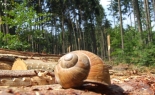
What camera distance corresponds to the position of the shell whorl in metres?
3.83

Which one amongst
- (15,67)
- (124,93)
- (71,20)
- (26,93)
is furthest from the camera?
(71,20)

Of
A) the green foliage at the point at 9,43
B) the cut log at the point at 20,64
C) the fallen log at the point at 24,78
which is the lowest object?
the fallen log at the point at 24,78

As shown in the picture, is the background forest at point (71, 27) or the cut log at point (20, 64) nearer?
the cut log at point (20, 64)

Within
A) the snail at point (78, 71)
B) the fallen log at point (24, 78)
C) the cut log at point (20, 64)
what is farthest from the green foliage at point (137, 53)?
the snail at point (78, 71)

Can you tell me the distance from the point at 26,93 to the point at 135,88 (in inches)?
84.7

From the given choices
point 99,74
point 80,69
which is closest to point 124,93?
point 99,74

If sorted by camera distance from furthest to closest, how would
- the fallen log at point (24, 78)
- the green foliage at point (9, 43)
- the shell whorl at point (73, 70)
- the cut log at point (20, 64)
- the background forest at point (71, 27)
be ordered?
the background forest at point (71, 27)
the green foliage at point (9, 43)
the cut log at point (20, 64)
the fallen log at point (24, 78)
the shell whorl at point (73, 70)

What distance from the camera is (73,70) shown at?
3818mm

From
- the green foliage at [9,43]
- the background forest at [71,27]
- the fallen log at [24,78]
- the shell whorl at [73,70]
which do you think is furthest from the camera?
the background forest at [71,27]

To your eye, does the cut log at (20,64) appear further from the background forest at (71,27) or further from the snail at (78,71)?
the background forest at (71,27)

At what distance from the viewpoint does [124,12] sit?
56.2 metres

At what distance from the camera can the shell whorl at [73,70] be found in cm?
383

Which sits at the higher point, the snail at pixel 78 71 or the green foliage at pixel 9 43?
the green foliage at pixel 9 43

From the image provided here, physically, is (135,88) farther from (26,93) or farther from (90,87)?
(26,93)
